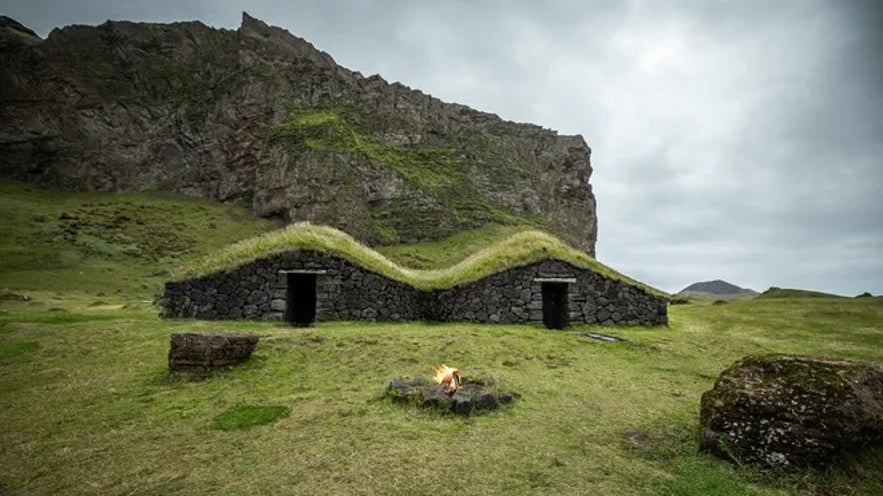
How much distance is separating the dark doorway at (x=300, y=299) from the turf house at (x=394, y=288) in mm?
145

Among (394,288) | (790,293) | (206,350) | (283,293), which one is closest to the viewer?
(206,350)

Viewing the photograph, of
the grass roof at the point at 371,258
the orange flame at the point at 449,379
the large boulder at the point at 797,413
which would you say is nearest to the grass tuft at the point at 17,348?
the grass roof at the point at 371,258

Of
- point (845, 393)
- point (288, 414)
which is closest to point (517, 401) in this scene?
point (288, 414)

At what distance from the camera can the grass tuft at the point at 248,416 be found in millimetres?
7574

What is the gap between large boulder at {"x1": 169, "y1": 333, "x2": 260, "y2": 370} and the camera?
10.5 m

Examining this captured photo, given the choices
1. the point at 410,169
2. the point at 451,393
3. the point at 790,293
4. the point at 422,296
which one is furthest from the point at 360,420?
the point at 410,169

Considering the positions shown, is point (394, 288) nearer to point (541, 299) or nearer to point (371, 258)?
point (371, 258)

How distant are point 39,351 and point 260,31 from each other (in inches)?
3942

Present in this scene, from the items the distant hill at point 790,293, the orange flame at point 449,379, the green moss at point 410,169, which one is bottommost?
the orange flame at point 449,379

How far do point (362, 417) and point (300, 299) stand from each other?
50.3ft

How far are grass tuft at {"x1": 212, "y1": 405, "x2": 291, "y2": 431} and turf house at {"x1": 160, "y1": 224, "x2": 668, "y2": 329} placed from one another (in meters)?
10.7

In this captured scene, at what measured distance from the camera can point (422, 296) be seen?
2031cm

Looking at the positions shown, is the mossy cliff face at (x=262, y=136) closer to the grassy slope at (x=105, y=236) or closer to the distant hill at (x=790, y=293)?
the grassy slope at (x=105, y=236)

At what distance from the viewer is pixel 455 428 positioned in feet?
24.2
